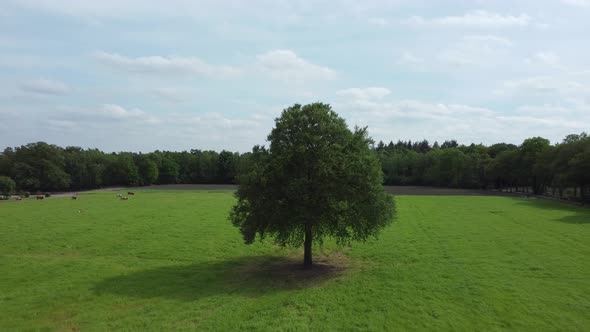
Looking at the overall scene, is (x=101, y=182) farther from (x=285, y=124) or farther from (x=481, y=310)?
(x=481, y=310)

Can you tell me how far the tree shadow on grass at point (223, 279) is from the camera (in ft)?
87.0

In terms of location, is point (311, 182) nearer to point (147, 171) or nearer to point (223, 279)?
point (223, 279)

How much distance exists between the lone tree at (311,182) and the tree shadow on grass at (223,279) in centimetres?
244

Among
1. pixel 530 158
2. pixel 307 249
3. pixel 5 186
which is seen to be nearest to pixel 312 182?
pixel 307 249

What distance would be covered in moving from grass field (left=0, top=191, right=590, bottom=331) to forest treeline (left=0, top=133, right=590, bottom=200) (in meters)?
53.3

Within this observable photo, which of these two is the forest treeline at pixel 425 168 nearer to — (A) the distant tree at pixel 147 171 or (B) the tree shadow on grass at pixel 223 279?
(A) the distant tree at pixel 147 171

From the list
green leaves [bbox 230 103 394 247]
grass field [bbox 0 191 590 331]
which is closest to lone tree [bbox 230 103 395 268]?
green leaves [bbox 230 103 394 247]

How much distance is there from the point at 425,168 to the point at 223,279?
168 metres

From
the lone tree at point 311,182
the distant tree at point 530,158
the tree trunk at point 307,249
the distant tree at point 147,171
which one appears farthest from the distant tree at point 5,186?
the distant tree at point 530,158

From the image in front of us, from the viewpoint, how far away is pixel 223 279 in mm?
29641

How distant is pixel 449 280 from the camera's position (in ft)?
89.3

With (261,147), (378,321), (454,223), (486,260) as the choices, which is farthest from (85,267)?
(454,223)

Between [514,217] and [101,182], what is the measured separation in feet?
534

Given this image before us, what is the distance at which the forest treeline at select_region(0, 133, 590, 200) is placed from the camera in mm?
93269
